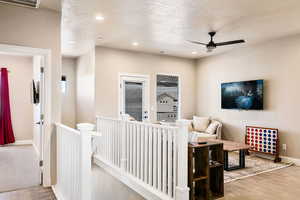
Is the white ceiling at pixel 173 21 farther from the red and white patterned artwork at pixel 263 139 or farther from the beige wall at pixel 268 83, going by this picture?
the red and white patterned artwork at pixel 263 139

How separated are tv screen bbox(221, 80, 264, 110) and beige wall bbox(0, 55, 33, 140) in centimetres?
607

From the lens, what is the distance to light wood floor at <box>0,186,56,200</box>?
2.95 m

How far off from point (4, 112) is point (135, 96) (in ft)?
12.9

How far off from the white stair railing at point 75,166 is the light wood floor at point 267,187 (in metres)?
2.01

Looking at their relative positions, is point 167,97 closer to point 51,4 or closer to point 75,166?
point 51,4

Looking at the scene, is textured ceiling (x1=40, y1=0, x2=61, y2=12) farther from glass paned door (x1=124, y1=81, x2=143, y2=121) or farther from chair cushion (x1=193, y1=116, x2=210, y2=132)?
chair cushion (x1=193, y1=116, x2=210, y2=132)

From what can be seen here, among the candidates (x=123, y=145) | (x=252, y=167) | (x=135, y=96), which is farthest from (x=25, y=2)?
(x=252, y=167)

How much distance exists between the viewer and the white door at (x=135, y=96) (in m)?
6.09

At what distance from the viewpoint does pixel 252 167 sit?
4.52 metres

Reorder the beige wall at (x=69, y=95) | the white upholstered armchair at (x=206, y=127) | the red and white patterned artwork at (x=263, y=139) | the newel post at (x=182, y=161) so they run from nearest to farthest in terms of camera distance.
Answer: the newel post at (x=182, y=161) < the red and white patterned artwork at (x=263, y=139) < the white upholstered armchair at (x=206, y=127) < the beige wall at (x=69, y=95)

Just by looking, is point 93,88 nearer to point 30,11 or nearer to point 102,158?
point 102,158

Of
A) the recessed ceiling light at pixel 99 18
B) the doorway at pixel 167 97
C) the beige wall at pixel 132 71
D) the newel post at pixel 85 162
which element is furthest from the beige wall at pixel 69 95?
the newel post at pixel 85 162

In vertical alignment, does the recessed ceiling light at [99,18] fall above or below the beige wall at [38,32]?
above

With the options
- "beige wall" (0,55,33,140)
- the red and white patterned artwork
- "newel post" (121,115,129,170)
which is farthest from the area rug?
"beige wall" (0,55,33,140)
